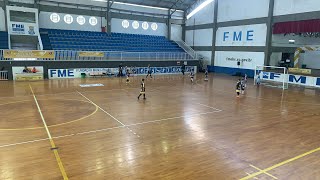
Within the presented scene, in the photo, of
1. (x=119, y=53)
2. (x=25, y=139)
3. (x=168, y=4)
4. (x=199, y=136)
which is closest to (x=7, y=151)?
(x=25, y=139)

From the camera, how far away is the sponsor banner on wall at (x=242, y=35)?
29.8 meters

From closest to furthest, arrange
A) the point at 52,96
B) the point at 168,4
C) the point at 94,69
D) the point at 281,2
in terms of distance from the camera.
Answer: the point at 52,96 → the point at 281,2 → the point at 94,69 → the point at 168,4

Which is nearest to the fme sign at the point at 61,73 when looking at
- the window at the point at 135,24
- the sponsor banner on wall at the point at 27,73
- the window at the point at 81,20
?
the sponsor banner on wall at the point at 27,73

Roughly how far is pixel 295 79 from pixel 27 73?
26.5 meters

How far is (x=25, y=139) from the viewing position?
888cm

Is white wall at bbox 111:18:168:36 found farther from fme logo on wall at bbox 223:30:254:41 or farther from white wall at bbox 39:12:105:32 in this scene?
fme logo on wall at bbox 223:30:254:41

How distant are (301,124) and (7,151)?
455 inches

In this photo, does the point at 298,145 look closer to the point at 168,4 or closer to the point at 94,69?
the point at 94,69

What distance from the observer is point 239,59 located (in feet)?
108

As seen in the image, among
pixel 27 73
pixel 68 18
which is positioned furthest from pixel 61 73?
pixel 68 18

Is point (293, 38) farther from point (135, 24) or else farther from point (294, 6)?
point (135, 24)

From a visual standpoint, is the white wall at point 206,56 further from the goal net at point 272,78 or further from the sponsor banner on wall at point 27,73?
the sponsor banner on wall at point 27,73

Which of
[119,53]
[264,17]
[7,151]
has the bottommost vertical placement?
[7,151]

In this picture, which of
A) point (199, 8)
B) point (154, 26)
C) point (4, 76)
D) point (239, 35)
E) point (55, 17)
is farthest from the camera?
point (154, 26)
